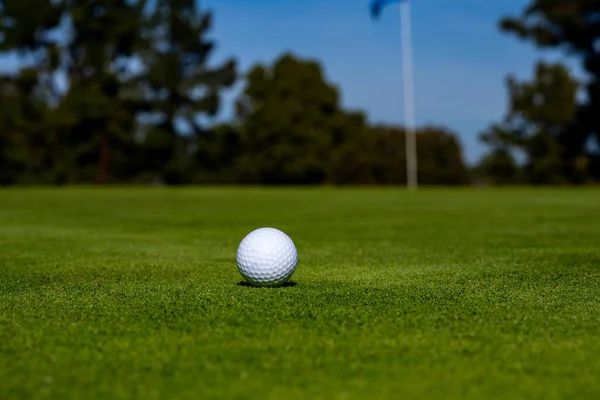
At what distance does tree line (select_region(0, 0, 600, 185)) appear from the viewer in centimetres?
4338

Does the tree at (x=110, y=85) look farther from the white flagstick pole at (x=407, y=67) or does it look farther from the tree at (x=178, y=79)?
the white flagstick pole at (x=407, y=67)

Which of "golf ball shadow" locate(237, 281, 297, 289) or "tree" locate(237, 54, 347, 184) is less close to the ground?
"tree" locate(237, 54, 347, 184)

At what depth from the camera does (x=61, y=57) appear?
145ft

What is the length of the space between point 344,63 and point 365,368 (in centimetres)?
5210

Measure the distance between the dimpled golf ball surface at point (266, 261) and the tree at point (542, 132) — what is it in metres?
43.1

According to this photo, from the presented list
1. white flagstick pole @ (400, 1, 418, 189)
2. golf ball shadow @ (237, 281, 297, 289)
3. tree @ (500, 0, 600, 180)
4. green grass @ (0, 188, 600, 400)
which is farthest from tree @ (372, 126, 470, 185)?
golf ball shadow @ (237, 281, 297, 289)

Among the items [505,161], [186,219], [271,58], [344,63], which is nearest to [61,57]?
[271,58]

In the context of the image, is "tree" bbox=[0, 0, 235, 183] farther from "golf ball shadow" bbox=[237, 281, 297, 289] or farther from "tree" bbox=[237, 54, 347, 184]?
"golf ball shadow" bbox=[237, 281, 297, 289]

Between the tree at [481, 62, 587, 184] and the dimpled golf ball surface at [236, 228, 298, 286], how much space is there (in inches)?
1695

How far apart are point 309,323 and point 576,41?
150 ft

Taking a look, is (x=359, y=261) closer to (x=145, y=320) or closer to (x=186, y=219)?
(x=145, y=320)

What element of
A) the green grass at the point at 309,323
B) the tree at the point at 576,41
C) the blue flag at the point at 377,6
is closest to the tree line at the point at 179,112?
the tree at the point at 576,41

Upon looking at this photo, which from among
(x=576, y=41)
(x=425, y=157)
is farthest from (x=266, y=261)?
(x=425, y=157)

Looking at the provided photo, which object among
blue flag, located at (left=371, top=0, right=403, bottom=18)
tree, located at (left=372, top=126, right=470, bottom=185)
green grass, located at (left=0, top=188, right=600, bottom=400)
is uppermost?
blue flag, located at (left=371, top=0, right=403, bottom=18)
